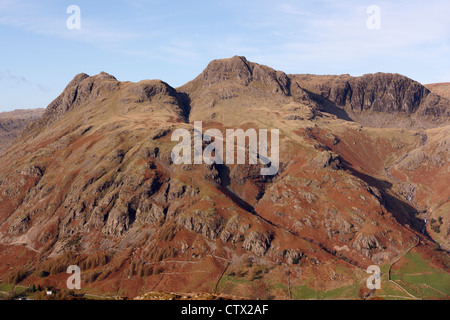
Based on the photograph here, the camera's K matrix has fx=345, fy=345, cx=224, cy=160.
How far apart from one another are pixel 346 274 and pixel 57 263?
155m

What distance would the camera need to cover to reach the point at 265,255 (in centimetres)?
18475

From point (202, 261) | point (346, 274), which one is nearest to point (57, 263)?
point (202, 261)
